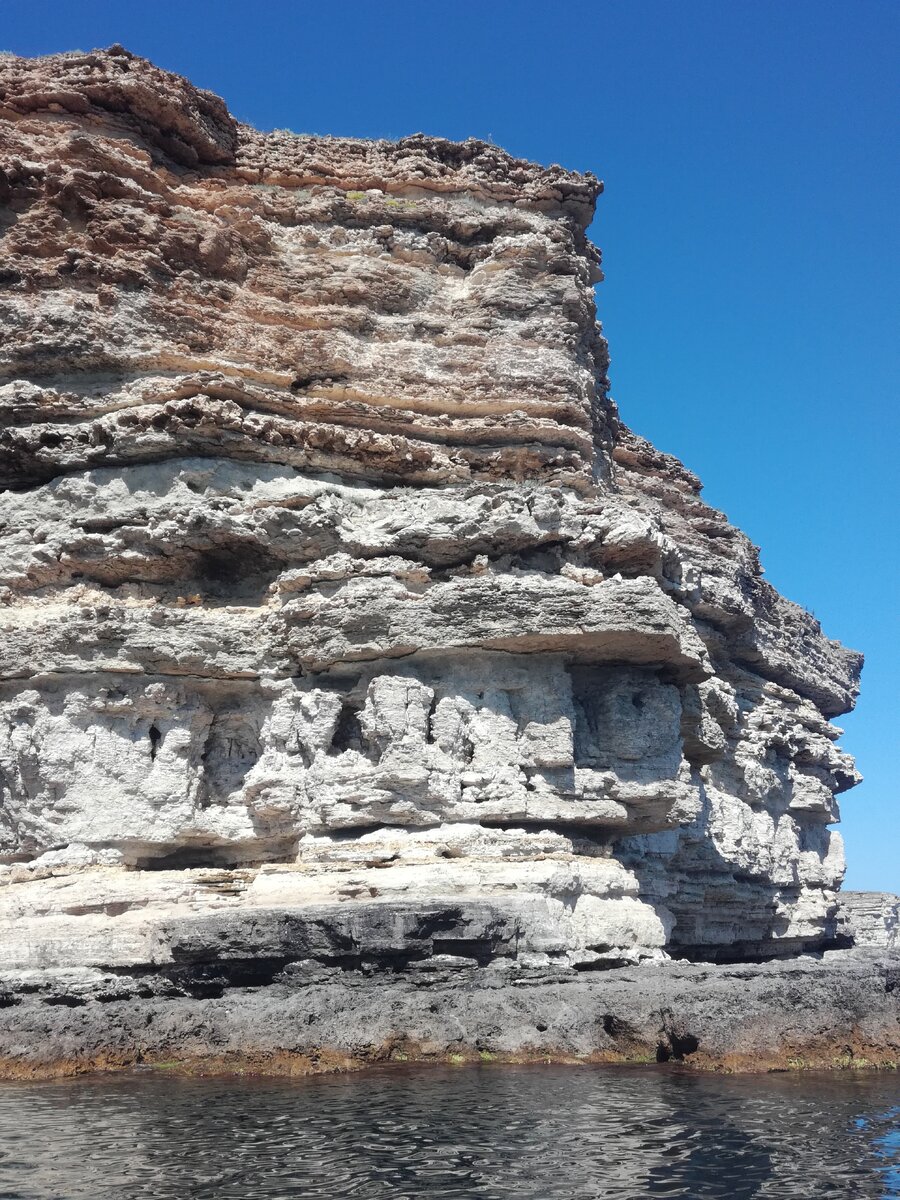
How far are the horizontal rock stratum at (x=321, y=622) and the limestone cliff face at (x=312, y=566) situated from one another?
7cm

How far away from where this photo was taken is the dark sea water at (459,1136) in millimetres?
9398

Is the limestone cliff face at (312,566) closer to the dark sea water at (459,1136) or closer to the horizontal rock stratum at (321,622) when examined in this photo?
the horizontal rock stratum at (321,622)

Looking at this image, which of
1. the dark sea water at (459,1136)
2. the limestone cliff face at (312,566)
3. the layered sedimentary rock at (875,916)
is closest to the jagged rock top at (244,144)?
the limestone cliff face at (312,566)

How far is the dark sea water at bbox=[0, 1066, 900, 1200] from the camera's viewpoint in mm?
9398

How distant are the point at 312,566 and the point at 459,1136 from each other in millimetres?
12005

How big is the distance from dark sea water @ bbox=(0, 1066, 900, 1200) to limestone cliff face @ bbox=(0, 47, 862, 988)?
334 cm

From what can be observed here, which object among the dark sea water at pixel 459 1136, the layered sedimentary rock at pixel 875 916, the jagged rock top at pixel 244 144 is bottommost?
the dark sea water at pixel 459 1136

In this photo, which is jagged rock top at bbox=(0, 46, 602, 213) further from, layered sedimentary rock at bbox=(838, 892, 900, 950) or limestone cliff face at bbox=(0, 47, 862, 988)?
layered sedimentary rock at bbox=(838, 892, 900, 950)

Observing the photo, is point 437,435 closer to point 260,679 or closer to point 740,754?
point 260,679

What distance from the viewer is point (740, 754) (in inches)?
1282

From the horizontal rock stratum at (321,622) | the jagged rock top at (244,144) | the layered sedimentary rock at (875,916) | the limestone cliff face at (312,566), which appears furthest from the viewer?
the layered sedimentary rock at (875,916)

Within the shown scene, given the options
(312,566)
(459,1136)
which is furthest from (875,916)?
(459,1136)

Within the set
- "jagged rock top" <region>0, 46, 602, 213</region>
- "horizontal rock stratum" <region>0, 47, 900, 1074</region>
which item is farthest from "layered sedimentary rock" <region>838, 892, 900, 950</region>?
"jagged rock top" <region>0, 46, 602, 213</region>

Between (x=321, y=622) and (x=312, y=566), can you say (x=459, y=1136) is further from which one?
(x=312, y=566)
